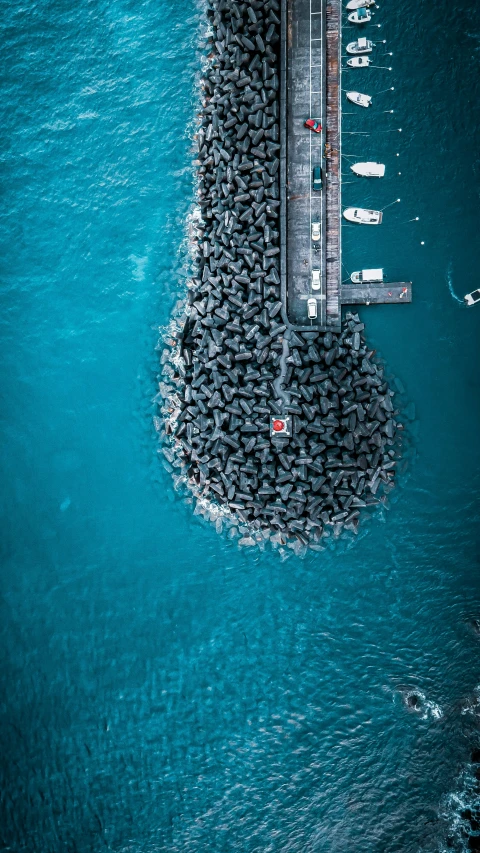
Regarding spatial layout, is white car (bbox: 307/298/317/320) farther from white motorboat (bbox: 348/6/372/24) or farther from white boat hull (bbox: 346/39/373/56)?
Answer: white motorboat (bbox: 348/6/372/24)

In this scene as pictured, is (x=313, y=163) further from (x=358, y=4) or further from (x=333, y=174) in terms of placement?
(x=358, y=4)

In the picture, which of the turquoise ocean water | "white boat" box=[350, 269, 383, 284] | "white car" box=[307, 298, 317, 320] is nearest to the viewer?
the turquoise ocean water

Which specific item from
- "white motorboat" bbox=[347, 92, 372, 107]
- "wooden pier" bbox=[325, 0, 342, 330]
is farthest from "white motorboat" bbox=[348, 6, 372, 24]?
"white motorboat" bbox=[347, 92, 372, 107]

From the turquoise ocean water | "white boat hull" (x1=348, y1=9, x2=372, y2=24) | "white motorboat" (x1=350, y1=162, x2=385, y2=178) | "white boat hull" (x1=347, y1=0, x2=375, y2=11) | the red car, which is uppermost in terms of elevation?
"white boat hull" (x1=347, y1=0, x2=375, y2=11)

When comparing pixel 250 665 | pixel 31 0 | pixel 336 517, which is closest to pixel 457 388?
pixel 336 517

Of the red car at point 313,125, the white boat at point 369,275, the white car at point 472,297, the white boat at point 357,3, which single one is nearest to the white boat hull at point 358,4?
the white boat at point 357,3

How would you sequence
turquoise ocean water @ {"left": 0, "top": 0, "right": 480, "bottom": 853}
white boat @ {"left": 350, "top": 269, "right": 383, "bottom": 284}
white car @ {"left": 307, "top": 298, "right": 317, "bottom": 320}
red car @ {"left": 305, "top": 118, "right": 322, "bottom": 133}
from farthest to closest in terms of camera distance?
white boat @ {"left": 350, "top": 269, "right": 383, "bottom": 284}
white car @ {"left": 307, "top": 298, "right": 317, "bottom": 320}
red car @ {"left": 305, "top": 118, "right": 322, "bottom": 133}
turquoise ocean water @ {"left": 0, "top": 0, "right": 480, "bottom": 853}
